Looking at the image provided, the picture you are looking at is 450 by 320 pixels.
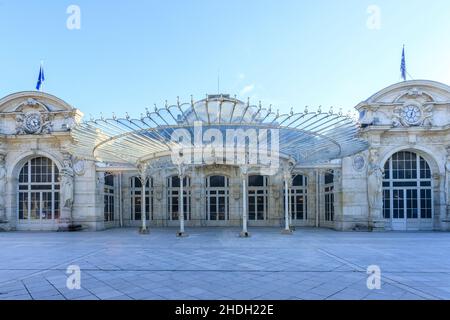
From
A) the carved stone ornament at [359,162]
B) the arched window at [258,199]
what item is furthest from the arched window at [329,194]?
the arched window at [258,199]

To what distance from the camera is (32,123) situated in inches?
811

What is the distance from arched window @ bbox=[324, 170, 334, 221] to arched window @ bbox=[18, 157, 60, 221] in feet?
57.9

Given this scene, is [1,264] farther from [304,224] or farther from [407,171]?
[407,171]

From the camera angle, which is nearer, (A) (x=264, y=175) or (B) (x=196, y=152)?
(B) (x=196, y=152)

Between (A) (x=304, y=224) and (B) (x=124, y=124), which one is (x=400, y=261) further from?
(A) (x=304, y=224)

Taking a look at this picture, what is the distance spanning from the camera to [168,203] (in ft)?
75.6

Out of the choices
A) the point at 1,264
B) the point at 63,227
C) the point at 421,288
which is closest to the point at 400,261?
the point at 421,288

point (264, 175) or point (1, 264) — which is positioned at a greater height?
point (264, 175)

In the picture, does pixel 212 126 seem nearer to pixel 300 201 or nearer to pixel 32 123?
pixel 300 201
